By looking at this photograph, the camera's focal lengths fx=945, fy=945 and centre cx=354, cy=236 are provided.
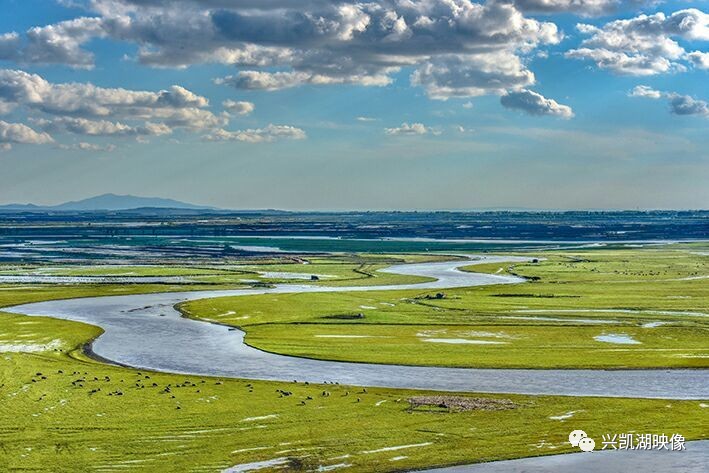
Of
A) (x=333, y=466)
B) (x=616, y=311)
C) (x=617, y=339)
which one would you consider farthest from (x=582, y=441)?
(x=616, y=311)

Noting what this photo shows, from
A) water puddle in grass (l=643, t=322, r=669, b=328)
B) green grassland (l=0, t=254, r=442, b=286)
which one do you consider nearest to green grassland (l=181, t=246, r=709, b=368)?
water puddle in grass (l=643, t=322, r=669, b=328)

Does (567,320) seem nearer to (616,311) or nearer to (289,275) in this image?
(616,311)

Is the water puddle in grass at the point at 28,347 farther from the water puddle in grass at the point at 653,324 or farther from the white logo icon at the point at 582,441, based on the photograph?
the water puddle in grass at the point at 653,324

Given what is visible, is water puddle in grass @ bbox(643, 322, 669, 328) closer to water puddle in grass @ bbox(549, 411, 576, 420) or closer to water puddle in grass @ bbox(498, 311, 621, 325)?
water puddle in grass @ bbox(498, 311, 621, 325)

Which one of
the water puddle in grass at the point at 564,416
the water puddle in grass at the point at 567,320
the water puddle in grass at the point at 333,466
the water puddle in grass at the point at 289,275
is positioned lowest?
the water puddle in grass at the point at 333,466

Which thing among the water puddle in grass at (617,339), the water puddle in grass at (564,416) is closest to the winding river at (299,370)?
the water puddle in grass at (564,416)

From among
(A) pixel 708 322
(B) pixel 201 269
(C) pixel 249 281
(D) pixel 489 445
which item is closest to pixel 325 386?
(D) pixel 489 445
